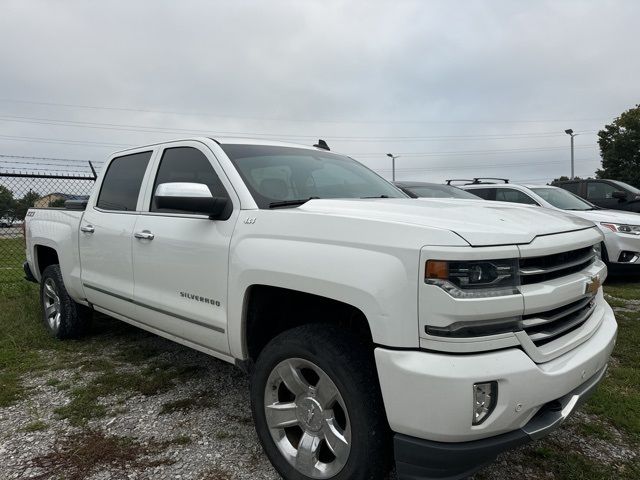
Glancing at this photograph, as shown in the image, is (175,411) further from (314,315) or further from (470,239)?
(470,239)

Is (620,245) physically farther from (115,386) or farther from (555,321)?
(115,386)

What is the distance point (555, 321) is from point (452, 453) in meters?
0.76

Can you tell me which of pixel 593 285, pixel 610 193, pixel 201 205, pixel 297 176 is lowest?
pixel 593 285

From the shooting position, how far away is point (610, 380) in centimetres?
367

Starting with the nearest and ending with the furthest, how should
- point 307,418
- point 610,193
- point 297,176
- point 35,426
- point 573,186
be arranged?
point 307,418
point 35,426
point 297,176
point 610,193
point 573,186

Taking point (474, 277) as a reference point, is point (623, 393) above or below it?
below

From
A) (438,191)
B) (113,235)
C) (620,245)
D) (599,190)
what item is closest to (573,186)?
(599,190)

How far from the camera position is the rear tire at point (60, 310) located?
4746 mm

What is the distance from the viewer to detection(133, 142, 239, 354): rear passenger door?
2809mm

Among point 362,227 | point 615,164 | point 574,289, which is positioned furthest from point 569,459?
point 615,164

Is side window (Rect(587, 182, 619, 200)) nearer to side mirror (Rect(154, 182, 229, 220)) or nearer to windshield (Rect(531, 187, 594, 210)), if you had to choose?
windshield (Rect(531, 187, 594, 210))

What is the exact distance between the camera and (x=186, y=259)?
2998mm

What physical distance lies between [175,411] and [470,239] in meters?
2.37

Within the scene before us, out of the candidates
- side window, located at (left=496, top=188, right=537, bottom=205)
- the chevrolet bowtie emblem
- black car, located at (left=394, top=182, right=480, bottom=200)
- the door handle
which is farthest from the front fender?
side window, located at (left=496, top=188, right=537, bottom=205)
